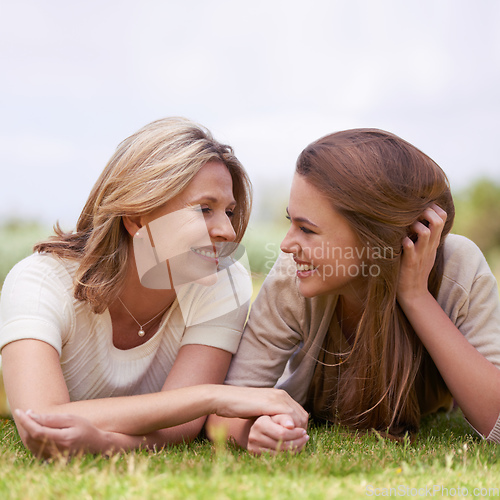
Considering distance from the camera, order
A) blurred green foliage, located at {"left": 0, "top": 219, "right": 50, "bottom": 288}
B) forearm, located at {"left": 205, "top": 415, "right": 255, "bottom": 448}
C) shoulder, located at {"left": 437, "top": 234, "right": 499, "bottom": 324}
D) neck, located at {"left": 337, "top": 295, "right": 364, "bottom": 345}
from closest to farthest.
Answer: forearm, located at {"left": 205, "top": 415, "right": 255, "bottom": 448}, shoulder, located at {"left": 437, "top": 234, "right": 499, "bottom": 324}, neck, located at {"left": 337, "top": 295, "right": 364, "bottom": 345}, blurred green foliage, located at {"left": 0, "top": 219, "right": 50, "bottom": 288}

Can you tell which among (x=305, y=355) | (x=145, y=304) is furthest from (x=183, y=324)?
(x=305, y=355)

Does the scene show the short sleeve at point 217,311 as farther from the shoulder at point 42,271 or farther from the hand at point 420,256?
the hand at point 420,256

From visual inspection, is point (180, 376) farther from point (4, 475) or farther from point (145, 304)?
point (4, 475)

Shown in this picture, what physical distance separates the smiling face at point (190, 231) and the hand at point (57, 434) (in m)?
1.05

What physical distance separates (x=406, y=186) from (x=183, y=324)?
4.89ft

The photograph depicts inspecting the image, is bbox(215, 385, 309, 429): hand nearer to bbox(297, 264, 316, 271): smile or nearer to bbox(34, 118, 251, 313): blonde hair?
bbox(297, 264, 316, 271): smile

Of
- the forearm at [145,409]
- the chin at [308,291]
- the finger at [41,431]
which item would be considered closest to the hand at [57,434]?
the finger at [41,431]

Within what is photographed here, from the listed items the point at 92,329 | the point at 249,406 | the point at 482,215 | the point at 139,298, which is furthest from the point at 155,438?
the point at 482,215

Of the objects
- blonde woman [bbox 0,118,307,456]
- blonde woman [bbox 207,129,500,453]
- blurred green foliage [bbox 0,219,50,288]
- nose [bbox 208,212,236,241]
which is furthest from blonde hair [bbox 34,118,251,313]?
blurred green foliage [bbox 0,219,50,288]

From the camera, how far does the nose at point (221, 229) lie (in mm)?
3266

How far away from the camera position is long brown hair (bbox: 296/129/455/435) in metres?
3.19

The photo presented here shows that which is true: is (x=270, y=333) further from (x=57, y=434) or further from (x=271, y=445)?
(x=57, y=434)

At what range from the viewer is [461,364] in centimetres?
317

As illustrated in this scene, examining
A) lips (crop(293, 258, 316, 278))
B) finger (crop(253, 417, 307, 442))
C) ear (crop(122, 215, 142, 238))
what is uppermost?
ear (crop(122, 215, 142, 238))
